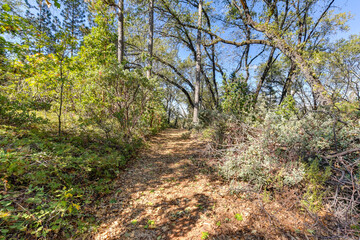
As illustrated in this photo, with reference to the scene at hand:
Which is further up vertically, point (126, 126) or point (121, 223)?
point (126, 126)

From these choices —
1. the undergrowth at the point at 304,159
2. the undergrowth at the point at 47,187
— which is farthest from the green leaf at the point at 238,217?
the undergrowth at the point at 47,187

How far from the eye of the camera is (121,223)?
7.77 ft

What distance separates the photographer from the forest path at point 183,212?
2135 mm

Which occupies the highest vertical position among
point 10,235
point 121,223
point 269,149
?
point 269,149

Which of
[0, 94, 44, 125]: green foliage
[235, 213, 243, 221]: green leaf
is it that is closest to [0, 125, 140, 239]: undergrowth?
[0, 94, 44, 125]: green foliage

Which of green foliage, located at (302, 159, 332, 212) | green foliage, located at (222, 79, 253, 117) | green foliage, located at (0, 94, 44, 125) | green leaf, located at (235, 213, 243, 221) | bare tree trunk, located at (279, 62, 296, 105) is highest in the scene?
bare tree trunk, located at (279, 62, 296, 105)

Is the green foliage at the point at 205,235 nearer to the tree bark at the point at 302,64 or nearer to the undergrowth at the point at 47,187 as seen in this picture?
the undergrowth at the point at 47,187

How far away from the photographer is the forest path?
7.00 ft

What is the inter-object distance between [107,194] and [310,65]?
811 centimetres

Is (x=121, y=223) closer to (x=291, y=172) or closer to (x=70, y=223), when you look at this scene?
(x=70, y=223)

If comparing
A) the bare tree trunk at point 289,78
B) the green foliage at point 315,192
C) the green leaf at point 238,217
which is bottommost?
the green leaf at point 238,217

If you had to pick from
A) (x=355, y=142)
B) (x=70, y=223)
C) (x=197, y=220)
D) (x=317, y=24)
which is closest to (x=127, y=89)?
(x=70, y=223)

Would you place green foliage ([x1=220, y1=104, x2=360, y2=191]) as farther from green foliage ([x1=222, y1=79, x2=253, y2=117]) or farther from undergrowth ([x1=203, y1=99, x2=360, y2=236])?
green foliage ([x1=222, y1=79, x2=253, y2=117])


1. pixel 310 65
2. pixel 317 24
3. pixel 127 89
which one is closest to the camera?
pixel 127 89
